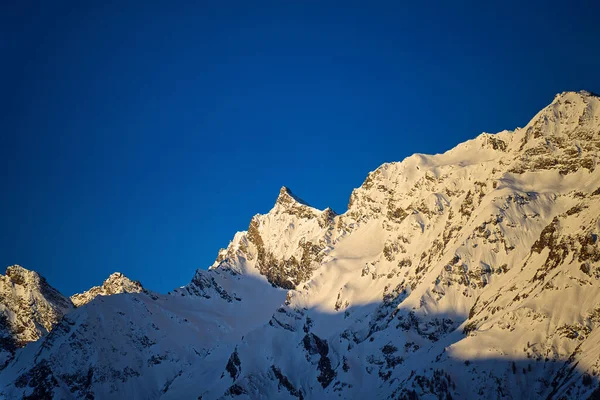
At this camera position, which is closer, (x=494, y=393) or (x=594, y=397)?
(x=594, y=397)

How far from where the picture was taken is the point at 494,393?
199875mm

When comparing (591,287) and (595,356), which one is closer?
(595,356)

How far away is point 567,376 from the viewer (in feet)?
604

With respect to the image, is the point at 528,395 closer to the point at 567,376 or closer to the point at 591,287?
the point at 567,376

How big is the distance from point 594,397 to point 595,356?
12364 mm

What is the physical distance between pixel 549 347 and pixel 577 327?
7657 mm

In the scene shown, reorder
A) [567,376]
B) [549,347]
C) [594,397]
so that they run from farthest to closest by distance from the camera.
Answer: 1. [549,347]
2. [567,376]
3. [594,397]

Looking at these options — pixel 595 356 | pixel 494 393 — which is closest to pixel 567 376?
pixel 595 356

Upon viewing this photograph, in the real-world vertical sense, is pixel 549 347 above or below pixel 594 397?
above

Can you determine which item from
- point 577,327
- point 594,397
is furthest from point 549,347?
point 594,397

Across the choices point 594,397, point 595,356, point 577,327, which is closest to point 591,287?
point 577,327

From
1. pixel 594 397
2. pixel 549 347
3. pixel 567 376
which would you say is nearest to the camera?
pixel 594 397

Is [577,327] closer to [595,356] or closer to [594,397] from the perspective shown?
[595,356]

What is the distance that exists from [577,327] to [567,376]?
14.6m
